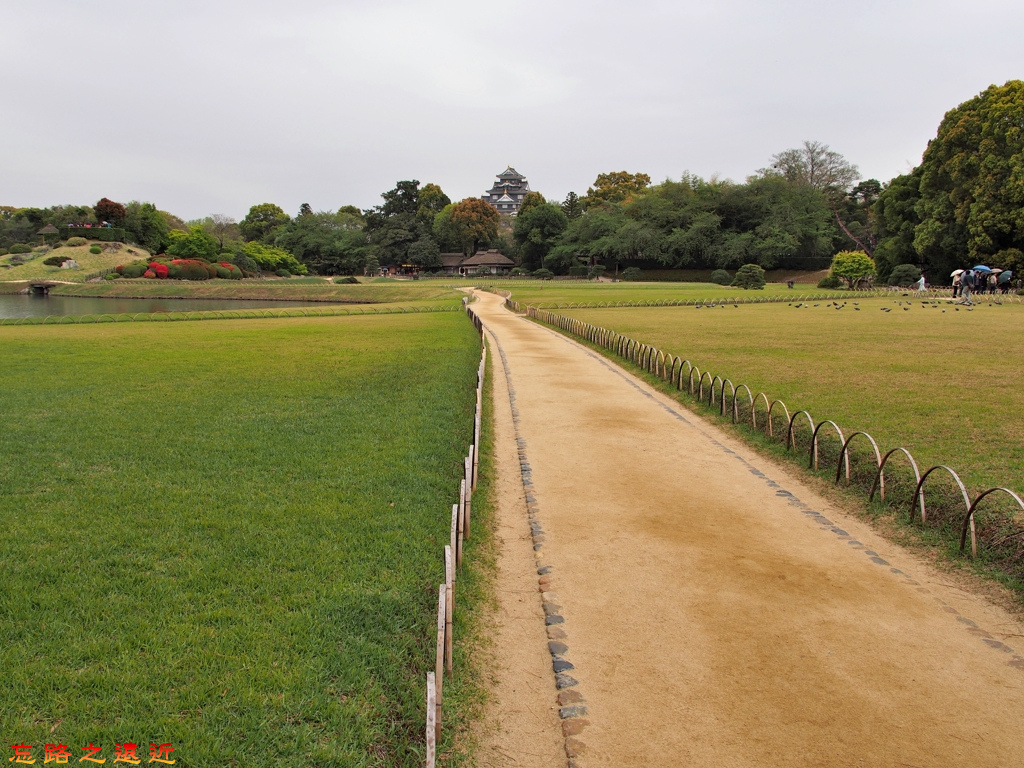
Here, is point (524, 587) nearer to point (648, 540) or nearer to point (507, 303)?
point (648, 540)

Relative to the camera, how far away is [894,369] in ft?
44.9

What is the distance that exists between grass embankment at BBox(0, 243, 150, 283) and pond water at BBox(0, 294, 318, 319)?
6.66m

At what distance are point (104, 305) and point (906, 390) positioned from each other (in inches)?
2081

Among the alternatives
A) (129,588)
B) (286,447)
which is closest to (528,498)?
(286,447)

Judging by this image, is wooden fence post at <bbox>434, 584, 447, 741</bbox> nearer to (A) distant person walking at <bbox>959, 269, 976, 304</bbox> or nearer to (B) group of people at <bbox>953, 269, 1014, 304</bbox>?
(A) distant person walking at <bbox>959, 269, 976, 304</bbox>

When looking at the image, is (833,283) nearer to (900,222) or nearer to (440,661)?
(900,222)

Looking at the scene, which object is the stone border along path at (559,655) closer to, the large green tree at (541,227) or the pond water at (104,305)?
the pond water at (104,305)

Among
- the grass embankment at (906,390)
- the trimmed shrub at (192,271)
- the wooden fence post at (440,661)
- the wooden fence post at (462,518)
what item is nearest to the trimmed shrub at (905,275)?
the grass embankment at (906,390)

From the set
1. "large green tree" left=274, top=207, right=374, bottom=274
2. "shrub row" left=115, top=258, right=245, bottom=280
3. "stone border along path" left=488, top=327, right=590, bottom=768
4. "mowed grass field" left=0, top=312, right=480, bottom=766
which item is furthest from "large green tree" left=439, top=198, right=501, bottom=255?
"stone border along path" left=488, top=327, right=590, bottom=768

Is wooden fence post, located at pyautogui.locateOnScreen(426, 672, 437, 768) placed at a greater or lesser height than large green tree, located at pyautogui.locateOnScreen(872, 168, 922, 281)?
lesser

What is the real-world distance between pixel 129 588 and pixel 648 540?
13.2 feet

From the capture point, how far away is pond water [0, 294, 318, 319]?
41.8m

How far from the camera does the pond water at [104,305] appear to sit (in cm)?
4178

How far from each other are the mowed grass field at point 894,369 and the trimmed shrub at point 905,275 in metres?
24.0
